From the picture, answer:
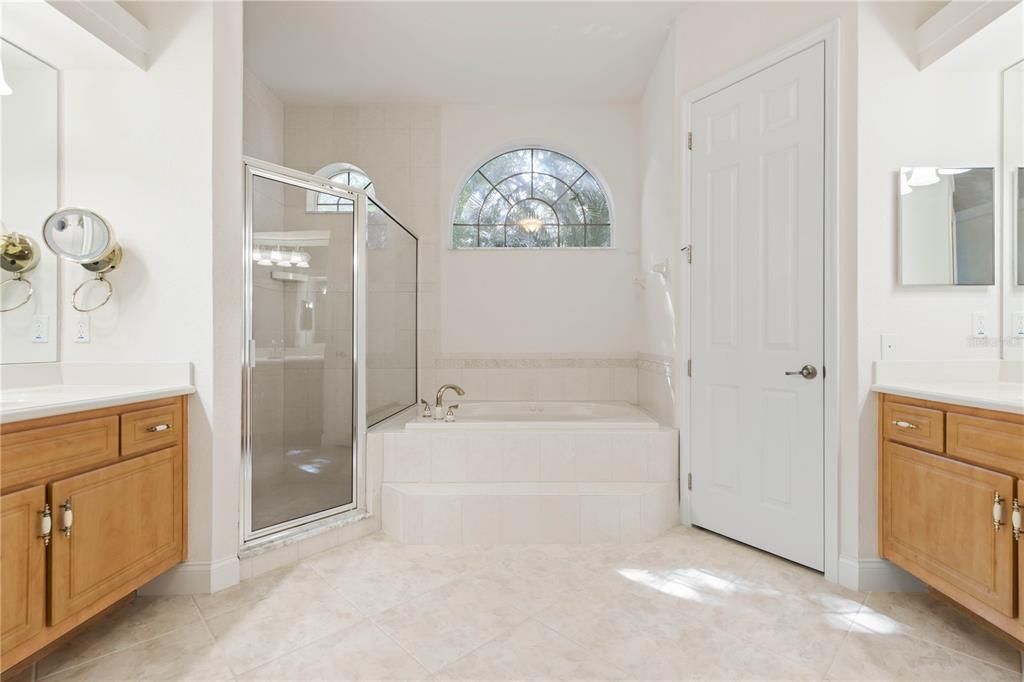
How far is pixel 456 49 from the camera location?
3.24 m

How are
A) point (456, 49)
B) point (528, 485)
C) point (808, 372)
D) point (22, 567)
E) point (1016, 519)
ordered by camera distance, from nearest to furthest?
point (22, 567), point (1016, 519), point (808, 372), point (528, 485), point (456, 49)

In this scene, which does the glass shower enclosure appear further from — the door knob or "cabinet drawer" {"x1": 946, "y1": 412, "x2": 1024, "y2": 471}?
"cabinet drawer" {"x1": 946, "y1": 412, "x2": 1024, "y2": 471}

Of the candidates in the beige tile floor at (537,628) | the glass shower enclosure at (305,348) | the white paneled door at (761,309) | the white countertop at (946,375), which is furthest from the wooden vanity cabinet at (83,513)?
the white countertop at (946,375)

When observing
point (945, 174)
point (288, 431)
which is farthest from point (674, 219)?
point (288, 431)

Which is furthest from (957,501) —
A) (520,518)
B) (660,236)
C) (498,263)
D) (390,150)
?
(390,150)

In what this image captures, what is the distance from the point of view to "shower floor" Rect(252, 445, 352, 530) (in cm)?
237

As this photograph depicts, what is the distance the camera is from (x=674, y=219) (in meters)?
3.00

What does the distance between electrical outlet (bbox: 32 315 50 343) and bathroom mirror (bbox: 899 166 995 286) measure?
3.67 m

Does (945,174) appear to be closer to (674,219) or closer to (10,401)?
(674,219)

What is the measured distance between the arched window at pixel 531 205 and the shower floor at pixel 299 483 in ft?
7.18

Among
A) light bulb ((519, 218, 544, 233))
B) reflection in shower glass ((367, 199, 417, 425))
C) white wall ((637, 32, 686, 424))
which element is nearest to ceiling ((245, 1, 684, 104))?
white wall ((637, 32, 686, 424))

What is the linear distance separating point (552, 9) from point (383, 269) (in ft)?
6.14

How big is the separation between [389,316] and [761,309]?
2.31m

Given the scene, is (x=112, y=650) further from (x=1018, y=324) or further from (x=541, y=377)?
(x=1018, y=324)
